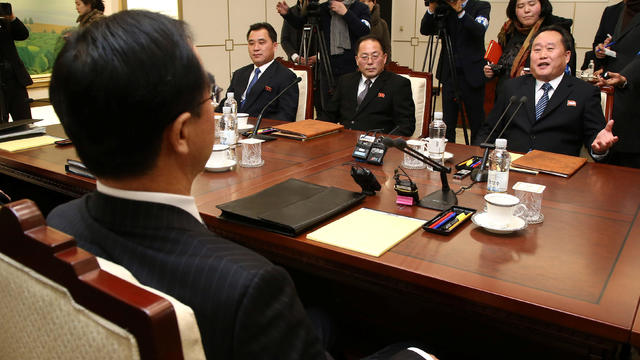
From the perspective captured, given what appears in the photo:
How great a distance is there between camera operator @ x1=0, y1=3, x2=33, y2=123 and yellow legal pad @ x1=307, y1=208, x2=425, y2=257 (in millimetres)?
3891

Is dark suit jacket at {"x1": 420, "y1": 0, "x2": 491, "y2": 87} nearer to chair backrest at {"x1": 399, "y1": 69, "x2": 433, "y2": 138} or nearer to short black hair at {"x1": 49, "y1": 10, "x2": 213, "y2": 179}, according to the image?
chair backrest at {"x1": 399, "y1": 69, "x2": 433, "y2": 138}

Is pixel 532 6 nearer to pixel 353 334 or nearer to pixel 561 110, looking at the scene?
pixel 561 110

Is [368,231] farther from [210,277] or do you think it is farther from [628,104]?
[628,104]

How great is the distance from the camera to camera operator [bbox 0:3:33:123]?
4324 mm

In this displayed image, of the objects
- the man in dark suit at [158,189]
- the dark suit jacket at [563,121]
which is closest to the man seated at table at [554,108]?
the dark suit jacket at [563,121]

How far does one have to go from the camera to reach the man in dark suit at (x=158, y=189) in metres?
0.67

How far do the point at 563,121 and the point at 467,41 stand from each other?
1702mm

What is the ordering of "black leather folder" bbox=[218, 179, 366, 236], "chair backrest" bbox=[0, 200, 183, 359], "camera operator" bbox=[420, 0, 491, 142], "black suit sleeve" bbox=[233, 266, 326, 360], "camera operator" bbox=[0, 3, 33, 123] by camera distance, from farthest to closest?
1. "camera operator" bbox=[0, 3, 33, 123]
2. "camera operator" bbox=[420, 0, 491, 142]
3. "black leather folder" bbox=[218, 179, 366, 236]
4. "black suit sleeve" bbox=[233, 266, 326, 360]
5. "chair backrest" bbox=[0, 200, 183, 359]

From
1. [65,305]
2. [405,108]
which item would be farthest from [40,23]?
[65,305]

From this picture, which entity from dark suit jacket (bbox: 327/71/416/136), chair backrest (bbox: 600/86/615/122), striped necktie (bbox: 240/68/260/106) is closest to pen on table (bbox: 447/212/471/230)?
chair backrest (bbox: 600/86/615/122)

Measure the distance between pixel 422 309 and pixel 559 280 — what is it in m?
0.59

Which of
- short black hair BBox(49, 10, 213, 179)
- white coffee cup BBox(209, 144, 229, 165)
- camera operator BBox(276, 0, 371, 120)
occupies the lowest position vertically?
white coffee cup BBox(209, 144, 229, 165)

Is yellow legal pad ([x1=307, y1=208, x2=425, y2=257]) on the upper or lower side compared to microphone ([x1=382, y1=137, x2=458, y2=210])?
lower

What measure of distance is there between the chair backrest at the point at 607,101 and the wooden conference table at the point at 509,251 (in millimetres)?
649
